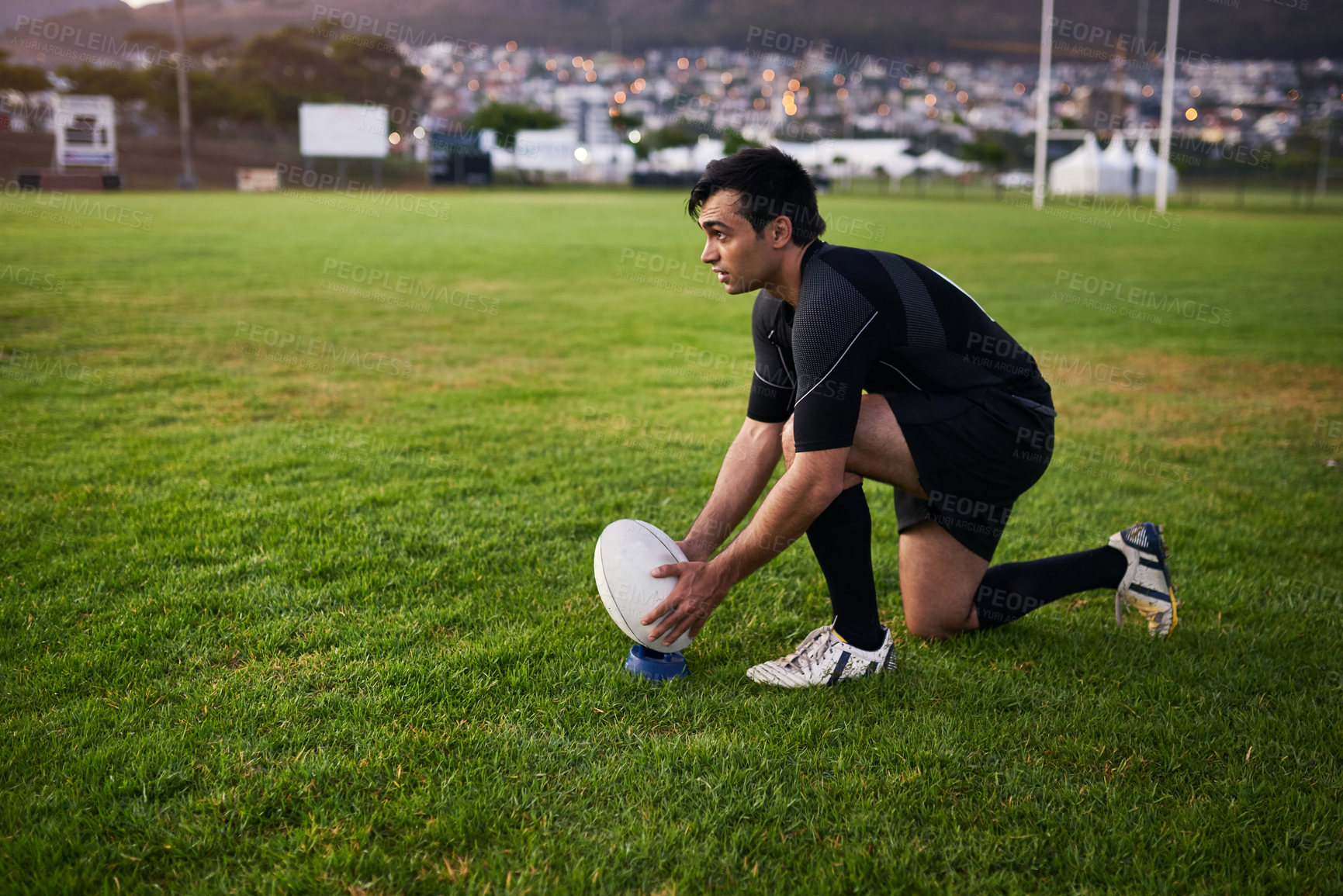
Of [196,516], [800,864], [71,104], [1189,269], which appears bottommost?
[800,864]

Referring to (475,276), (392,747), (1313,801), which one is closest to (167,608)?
(392,747)

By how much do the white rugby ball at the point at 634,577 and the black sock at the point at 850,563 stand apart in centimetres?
49

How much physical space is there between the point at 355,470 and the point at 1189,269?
1618cm

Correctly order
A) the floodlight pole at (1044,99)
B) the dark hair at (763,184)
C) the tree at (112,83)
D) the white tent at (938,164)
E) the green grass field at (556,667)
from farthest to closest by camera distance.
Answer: the tree at (112,83)
the white tent at (938,164)
the floodlight pole at (1044,99)
the dark hair at (763,184)
the green grass field at (556,667)

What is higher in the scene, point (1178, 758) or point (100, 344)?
point (100, 344)

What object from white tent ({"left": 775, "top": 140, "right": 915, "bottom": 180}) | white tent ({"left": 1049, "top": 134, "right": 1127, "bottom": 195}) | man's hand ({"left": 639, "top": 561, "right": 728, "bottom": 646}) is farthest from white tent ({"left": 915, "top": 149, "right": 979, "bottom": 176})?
man's hand ({"left": 639, "top": 561, "right": 728, "bottom": 646})

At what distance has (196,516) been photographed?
4.35 meters

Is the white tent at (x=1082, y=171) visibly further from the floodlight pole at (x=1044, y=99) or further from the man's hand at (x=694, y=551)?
the man's hand at (x=694, y=551)

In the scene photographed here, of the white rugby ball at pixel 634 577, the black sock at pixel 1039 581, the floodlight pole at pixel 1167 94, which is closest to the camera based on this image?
the white rugby ball at pixel 634 577

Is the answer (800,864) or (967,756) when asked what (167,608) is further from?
(967,756)

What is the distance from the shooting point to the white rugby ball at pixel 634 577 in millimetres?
2965

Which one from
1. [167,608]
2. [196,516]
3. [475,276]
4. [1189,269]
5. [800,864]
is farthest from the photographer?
[1189,269]

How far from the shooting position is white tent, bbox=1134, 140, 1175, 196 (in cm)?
5294

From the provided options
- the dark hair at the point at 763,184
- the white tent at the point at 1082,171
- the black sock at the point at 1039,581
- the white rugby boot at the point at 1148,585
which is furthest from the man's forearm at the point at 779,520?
the white tent at the point at 1082,171
